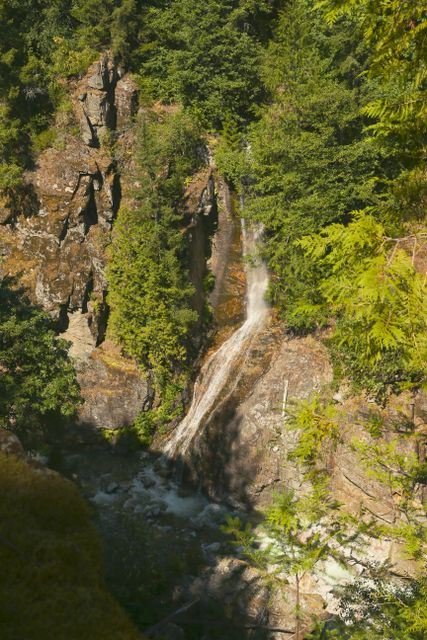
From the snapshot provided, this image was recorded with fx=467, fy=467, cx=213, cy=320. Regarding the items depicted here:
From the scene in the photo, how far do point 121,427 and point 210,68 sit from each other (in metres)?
17.2

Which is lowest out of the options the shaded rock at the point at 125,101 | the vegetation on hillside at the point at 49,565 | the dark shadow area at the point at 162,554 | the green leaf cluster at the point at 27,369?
the dark shadow area at the point at 162,554

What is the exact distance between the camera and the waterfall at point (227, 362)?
18.9 metres

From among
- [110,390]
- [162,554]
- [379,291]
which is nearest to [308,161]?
[110,390]

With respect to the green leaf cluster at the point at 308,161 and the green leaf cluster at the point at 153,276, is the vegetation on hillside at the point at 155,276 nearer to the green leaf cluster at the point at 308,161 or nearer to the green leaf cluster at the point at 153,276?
the green leaf cluster at the point at 153,276

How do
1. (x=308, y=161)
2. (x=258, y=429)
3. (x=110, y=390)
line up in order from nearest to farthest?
(x=308, y=161) < (x=258, y=429) < (x=110, y=390)

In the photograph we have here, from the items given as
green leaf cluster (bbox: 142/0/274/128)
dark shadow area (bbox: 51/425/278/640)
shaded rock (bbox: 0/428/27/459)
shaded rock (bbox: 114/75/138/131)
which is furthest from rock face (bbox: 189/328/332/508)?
shaded rock (bbox: 114/75/138/131)

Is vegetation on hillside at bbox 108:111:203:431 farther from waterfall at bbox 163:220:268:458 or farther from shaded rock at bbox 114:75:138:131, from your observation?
shaded rock at bbox 114:75:138:131

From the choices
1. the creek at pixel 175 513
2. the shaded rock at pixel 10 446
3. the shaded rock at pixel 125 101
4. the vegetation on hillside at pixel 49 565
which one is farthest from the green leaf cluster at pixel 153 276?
the vegetation on hillside at pixel 49 565

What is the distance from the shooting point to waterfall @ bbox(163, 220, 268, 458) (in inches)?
742

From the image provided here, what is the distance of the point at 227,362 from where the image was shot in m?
19.6

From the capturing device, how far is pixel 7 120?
19.9 m

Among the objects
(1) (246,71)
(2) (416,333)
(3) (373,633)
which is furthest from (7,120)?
(3) (373,633)

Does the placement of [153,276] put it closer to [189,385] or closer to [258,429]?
[189,385]

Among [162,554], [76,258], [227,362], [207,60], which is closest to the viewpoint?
[162,554]
